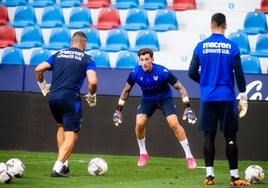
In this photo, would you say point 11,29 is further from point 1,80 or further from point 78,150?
point 78,150

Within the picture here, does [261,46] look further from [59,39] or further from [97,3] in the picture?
[59,39]

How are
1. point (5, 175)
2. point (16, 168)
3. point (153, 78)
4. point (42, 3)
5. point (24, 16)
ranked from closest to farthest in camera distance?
point (5, 175) → point (16, 168) → point (153, 78) → point (24, 16) → point (42, 3)

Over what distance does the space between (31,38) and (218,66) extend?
1107 cm

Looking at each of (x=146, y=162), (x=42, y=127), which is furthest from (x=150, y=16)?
(x=146, y=162)

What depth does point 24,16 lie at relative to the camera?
22.8m

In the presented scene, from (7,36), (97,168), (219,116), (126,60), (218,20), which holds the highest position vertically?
(218,20)

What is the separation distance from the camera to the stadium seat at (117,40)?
68.8 feet

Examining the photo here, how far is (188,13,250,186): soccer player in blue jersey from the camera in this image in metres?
11.7

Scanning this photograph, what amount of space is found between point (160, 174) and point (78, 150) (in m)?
4.65

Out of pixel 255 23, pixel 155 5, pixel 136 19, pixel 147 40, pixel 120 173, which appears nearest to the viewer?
pixel 120 173

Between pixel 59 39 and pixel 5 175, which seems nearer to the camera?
pixel 5 175

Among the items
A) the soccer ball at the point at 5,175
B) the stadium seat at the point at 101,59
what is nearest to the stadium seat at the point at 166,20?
the stadium seat at the point at 101,59

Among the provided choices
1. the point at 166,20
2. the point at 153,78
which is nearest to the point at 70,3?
the point at 166,20

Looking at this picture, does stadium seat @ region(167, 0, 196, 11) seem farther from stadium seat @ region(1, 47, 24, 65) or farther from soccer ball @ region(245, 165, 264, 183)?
soccer ball @ region(245, 165, 264, 183)
